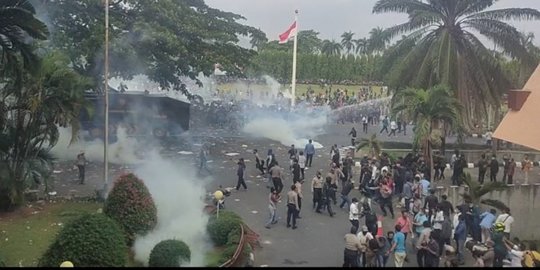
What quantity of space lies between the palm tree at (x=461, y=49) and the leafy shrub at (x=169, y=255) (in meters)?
17.7

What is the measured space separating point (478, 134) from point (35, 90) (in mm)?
27082

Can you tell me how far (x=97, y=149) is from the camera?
85.7ft

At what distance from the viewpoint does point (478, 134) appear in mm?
36094

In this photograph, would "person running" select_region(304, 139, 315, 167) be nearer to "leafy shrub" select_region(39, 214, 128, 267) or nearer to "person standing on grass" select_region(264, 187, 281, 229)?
"person standing on grass" select_region(264, 187, 281, 229)

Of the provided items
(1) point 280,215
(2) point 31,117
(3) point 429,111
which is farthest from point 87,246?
(3) point 429,111

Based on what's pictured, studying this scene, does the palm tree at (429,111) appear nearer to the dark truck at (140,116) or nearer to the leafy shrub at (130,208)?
the leafy shrub at (130,208)

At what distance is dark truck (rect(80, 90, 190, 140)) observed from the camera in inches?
1118

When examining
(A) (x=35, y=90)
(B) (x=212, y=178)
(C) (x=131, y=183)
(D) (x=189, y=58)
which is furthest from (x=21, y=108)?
(D) (x=189, y=58)

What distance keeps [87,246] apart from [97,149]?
16.3 m

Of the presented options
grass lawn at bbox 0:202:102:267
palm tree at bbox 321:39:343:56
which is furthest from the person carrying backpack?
palm tree at bbox 321:39:343:56

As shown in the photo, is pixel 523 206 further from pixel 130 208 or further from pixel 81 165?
pixel 81 165

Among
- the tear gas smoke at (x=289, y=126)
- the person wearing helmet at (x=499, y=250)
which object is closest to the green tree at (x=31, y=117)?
the person wearing helmet at (x=499, y=250)

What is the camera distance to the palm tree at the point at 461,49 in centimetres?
2627

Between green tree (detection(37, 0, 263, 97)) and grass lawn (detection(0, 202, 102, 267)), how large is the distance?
10.1 meters
